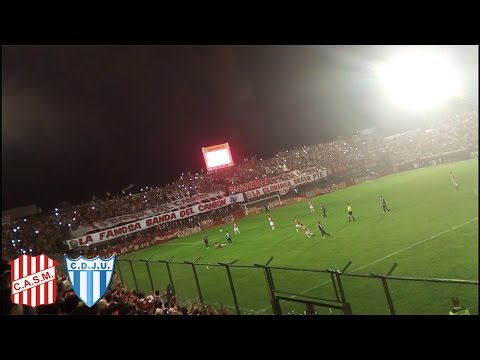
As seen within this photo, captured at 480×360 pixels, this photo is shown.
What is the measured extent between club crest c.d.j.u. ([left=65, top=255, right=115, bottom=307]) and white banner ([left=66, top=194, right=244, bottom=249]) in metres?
Answer: 1.88

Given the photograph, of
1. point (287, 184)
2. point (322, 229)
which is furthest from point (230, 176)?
point (322, 229)

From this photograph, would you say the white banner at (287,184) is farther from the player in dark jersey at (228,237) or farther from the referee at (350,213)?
the player in dark jersey at (228,237)

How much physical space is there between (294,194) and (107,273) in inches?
195

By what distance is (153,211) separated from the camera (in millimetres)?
11305

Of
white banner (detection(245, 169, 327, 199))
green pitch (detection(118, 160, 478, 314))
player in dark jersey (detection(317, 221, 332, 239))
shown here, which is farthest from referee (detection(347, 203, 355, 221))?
white banner (detection(245, 169, 327, 199))

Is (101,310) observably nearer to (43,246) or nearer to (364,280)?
(43,246)

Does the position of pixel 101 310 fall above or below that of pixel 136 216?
below

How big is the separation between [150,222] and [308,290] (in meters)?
4.76

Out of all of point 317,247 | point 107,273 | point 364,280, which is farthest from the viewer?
point 317,247

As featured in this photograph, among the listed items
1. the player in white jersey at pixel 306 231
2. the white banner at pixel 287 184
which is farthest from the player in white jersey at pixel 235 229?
the white banner at pixel 287 184

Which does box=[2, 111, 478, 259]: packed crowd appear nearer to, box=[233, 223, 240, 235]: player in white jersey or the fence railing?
the fence railing

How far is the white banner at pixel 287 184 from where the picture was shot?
10.5 metres
